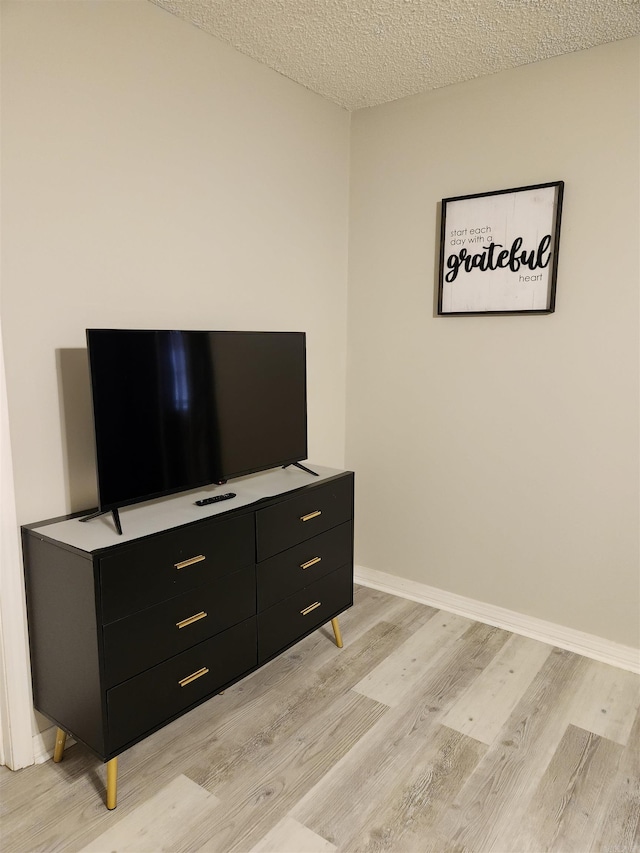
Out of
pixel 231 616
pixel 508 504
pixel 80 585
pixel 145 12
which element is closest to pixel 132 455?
pixel 80 585

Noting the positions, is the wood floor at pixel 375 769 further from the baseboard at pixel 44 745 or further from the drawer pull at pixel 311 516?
the drawer pull at pixel 311 516

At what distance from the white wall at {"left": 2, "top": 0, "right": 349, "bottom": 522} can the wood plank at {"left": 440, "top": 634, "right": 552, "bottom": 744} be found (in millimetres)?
1538

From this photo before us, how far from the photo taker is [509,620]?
2807mm

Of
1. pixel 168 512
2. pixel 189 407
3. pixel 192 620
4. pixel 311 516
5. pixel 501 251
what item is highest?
pixel 501 251

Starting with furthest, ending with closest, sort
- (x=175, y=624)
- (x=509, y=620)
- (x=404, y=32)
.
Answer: (x=509, y=620), (x=404, y=32), (x=175, y=624)

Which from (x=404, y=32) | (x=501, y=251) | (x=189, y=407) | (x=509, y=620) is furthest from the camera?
(x=509, y=620)

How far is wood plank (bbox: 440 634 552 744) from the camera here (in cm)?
212

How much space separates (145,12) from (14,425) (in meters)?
1.45

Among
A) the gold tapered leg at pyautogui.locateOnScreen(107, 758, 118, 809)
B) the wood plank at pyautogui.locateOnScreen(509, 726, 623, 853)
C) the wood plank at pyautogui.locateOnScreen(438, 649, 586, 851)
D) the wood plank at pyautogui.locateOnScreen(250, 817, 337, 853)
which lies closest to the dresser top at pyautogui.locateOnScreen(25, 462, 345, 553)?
the gold tapered leg at pyautogui.locateOnScreen(107, 758, 118, 809)

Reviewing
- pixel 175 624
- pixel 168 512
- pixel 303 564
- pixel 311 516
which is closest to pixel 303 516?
pixel 311 516

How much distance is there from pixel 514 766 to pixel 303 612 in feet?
2.92

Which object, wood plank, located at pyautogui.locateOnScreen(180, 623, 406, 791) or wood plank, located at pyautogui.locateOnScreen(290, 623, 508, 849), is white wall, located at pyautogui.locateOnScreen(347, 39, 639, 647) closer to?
wood plank, located at pyautogui.locateOnScreen(290, 623, 508, 849)

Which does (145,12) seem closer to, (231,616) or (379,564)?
(231,616)

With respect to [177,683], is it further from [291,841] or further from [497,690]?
[497,690]
